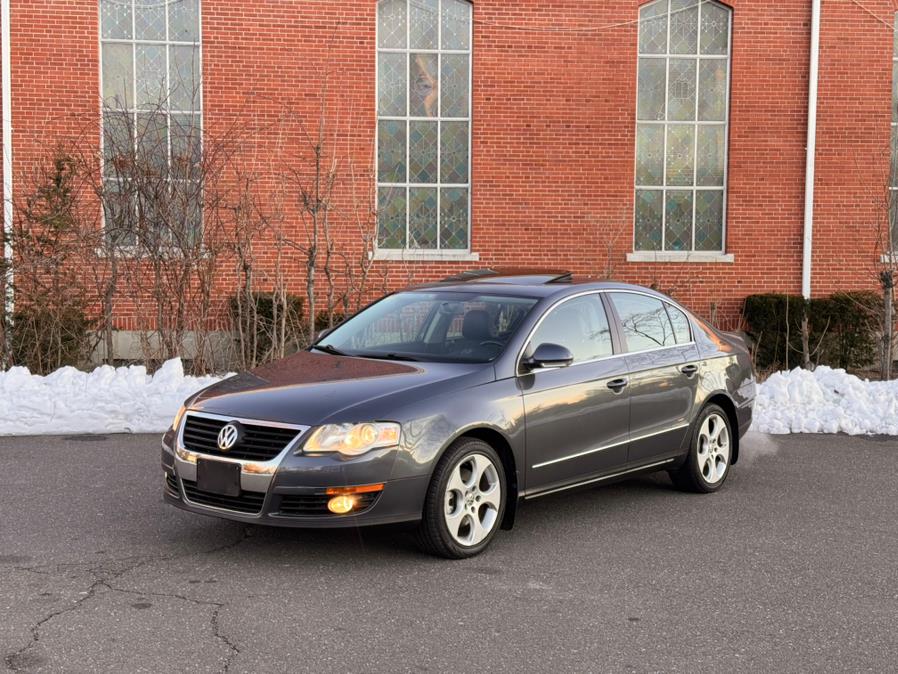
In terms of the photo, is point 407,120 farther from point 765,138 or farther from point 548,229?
point 765,138

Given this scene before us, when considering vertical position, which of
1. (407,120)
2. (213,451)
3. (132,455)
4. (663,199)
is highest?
(407,120)

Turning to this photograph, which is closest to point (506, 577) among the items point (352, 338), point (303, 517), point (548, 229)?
point (303, 517)

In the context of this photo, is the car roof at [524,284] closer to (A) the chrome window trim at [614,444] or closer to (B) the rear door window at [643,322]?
(B) the rear door window at [643,322]

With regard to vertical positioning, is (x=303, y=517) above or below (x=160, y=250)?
below

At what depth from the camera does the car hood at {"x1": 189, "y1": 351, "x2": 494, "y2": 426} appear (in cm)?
559

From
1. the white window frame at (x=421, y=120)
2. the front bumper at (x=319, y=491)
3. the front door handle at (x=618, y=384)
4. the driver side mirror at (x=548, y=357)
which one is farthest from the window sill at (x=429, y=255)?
the front bumper at (x=319, y=491)

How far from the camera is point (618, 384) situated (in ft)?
22.3

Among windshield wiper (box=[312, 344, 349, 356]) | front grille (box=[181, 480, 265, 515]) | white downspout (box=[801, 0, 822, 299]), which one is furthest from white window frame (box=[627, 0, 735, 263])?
front grille (box=[181, 480, 265, 515])

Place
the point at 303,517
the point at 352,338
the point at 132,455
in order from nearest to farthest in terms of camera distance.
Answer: the point at 303,517
the point at 352,338
the point at 132,455

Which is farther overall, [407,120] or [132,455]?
[407,120]

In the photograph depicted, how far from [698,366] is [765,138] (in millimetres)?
11052

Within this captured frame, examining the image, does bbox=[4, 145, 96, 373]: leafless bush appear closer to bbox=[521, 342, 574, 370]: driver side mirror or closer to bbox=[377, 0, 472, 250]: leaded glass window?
bbox=[377, 0, 472, 250]: leaded glass window

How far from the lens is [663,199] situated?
17.7 m

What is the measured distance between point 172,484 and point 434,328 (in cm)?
185
